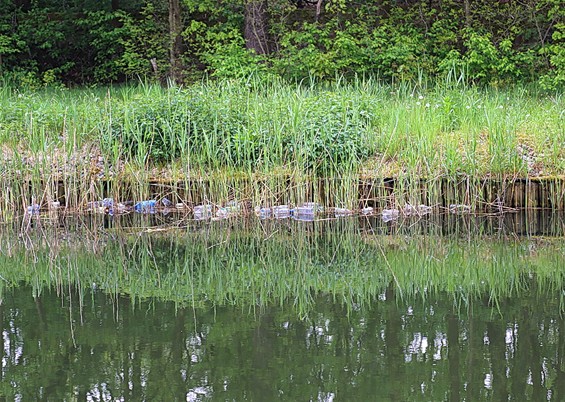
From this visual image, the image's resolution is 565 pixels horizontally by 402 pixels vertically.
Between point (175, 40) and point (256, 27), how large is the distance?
1.64m

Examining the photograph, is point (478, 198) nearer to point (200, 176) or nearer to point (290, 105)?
point (290, 105)

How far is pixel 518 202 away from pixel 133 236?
165 inches

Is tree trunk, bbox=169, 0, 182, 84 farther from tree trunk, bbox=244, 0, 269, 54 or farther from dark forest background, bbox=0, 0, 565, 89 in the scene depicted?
tree trunk, bbox=244, 0, 269, 54

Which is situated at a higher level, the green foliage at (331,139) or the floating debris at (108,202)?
the green foliage at (331,139)

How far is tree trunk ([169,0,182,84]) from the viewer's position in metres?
15.4

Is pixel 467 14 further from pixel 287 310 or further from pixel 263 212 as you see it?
pixel 287 310

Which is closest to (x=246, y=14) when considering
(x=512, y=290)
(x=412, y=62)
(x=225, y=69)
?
(x=225, y=69)

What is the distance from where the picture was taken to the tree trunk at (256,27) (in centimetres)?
1581

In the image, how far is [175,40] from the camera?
15977 mm

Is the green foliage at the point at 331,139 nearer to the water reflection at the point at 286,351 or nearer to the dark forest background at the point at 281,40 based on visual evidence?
the water reflection at the point at 286,351

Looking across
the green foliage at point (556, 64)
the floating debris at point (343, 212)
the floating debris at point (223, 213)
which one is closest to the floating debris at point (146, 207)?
the floating debris at point (223, 213)

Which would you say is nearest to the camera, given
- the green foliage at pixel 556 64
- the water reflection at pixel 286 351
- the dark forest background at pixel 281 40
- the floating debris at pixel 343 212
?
the water reflection at pixel 286 351

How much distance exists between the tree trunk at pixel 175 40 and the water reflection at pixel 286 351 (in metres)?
10.6

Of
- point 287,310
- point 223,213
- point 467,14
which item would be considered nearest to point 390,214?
point 223,213
